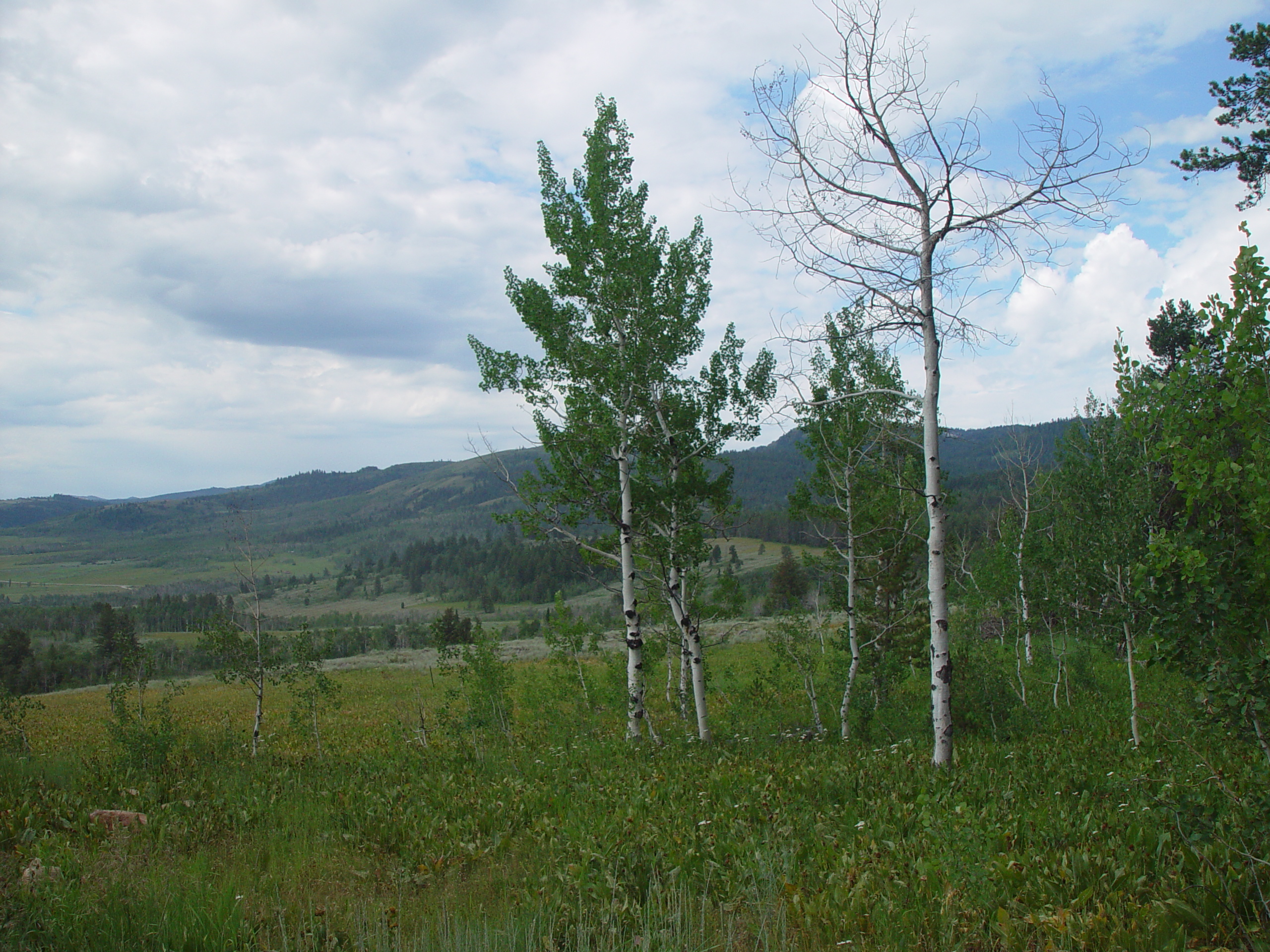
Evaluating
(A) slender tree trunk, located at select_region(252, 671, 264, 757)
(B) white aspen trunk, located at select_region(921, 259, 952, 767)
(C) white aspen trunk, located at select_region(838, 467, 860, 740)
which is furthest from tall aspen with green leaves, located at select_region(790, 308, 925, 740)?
(A) slender tree trunk, located at select_region(252, 671, 264, 757)

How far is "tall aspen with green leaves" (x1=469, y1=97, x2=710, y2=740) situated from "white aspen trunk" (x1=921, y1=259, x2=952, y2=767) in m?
5.55

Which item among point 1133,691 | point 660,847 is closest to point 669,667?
point 1133,691

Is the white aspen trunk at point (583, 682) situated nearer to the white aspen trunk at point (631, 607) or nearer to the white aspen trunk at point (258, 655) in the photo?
the white aspen trunk at point (631, 607)

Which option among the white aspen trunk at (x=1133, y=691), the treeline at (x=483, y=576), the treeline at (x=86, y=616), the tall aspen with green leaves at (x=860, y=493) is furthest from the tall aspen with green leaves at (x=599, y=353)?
the treeline at (x=86, y=616)

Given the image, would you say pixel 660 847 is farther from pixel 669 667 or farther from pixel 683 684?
pixel 669 667

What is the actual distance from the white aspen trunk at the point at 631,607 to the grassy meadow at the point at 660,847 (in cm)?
67

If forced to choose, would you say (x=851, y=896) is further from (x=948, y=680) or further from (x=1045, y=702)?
(x=1045, y=702)

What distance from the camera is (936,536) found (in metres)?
8.09

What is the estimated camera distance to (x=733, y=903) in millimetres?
4918

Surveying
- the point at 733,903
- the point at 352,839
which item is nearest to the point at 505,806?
the point at 352,839

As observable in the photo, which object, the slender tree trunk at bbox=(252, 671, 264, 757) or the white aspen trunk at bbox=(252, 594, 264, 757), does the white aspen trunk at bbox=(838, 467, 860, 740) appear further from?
the white aspen trunk at bbox=(252, 594, 264, 757)

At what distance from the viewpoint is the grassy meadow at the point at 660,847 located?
15.1ft

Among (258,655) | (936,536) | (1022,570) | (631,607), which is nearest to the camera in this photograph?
(936,536)

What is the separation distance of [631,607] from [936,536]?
6.12 m
